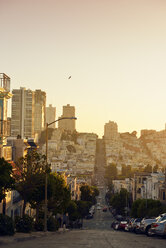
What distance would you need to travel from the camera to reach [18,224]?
32.8 metres

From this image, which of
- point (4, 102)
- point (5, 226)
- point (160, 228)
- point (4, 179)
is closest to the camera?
point (160, 228)

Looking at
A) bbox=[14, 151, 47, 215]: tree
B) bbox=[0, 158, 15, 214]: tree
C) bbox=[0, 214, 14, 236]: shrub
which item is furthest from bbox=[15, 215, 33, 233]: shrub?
bbox=[14, 151, 47, 215]: tree

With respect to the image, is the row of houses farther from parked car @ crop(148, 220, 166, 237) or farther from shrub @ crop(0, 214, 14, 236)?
shrub @ crop(0, 214, 14, 236)

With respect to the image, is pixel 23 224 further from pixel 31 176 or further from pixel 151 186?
pixel 151 186

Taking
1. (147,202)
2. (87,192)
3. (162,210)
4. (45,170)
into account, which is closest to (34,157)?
(45,170)

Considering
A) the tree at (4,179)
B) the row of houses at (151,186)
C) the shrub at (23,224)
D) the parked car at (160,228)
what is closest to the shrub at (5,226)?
the tree at (4,179)

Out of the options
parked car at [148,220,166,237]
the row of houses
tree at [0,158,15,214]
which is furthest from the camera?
the row of houses

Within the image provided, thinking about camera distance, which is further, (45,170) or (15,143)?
(15,143)

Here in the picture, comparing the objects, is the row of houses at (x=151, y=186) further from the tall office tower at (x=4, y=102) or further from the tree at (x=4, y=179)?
the tree at (x=4, y=179)

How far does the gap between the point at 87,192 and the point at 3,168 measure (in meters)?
126

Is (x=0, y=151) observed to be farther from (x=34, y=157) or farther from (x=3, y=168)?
(x=3, y=168)

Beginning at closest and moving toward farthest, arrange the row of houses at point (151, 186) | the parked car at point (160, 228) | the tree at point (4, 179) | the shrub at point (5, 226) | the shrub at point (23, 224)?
the parked car at point (160, 228), the shrub at point (5, 226), the tree at point (4, 179), the shrub at point (23, 224), the row of houses at point (151, 186)

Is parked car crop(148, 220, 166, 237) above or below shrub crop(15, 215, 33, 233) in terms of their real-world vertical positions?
above

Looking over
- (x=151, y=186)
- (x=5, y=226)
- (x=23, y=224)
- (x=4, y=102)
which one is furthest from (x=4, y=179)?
(x=151, y=186)
